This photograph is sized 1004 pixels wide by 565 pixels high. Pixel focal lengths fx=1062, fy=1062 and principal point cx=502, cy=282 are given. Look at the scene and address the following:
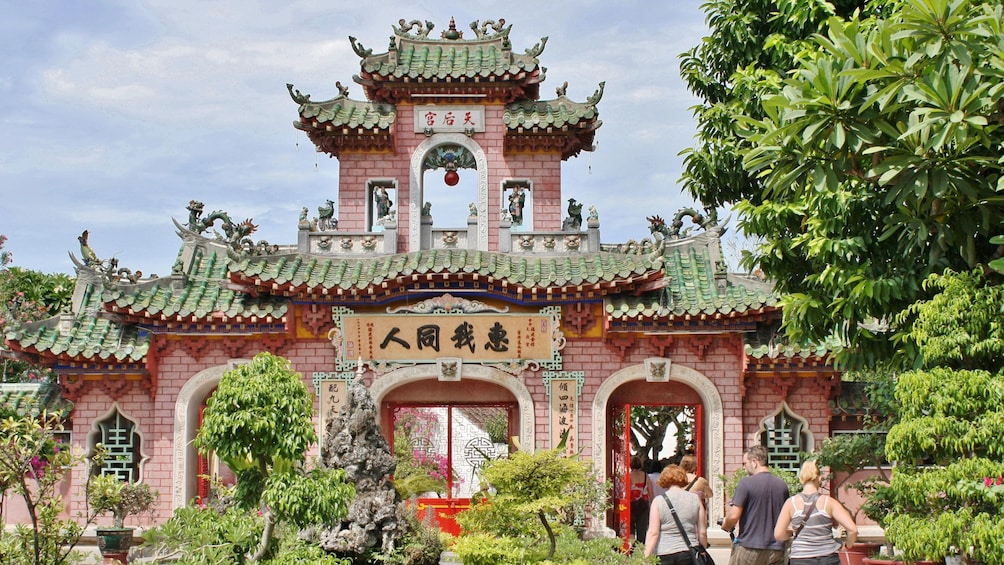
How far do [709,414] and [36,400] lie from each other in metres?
8.92

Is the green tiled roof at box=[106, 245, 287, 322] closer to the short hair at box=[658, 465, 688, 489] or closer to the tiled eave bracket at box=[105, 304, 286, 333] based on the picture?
the tiled eave bracket at box=[105, 304, 286, 333]

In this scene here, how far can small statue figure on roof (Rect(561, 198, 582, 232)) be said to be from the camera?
567 inches

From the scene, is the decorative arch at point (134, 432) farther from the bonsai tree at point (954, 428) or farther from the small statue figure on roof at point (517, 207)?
the bonsai tree at point (954, 428)

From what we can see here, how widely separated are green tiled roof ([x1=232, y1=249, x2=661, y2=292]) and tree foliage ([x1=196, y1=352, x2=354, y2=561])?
4.51 meters

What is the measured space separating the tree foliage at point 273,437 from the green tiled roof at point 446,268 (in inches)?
177

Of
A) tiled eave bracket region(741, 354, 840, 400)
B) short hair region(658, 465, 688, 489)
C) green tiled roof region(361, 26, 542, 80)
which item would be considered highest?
green tiled roof region(361, 26, 542, 80)

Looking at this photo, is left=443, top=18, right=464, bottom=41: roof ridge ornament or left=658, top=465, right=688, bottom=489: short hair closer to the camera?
left=658, top=465, right=688, bottom=489: short hair

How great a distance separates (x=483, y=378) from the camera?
13766mm

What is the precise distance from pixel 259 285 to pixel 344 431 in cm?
315

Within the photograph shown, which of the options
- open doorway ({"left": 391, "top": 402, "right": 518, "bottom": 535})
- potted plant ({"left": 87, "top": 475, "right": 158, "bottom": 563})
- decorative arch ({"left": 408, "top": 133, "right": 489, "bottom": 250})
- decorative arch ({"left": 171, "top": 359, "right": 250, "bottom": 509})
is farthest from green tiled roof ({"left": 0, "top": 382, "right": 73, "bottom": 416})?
decorative arch ({"left": 408, "top": 133, "right": 489, "bottom": 250})

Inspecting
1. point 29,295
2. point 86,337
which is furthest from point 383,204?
point 29,295

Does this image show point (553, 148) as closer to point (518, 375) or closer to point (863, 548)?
point (518, 375)

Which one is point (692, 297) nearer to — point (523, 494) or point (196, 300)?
point (523, 494)

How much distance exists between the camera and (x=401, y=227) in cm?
1448
